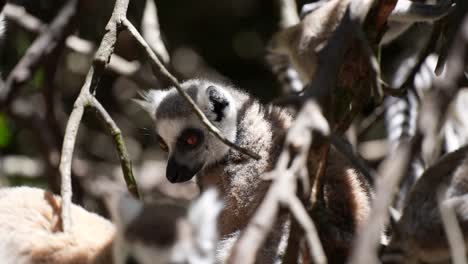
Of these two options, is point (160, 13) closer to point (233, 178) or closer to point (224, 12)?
point (224, 12)

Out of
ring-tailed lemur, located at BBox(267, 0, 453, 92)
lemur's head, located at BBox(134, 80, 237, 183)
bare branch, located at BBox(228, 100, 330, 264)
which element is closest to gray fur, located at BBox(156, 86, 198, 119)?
lemur's head, located at BBox(134, 80, 237, 183)

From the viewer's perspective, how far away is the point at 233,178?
14.1 ft

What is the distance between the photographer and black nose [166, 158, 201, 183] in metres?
4.48

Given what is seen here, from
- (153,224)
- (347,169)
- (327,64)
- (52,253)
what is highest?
(327,64)

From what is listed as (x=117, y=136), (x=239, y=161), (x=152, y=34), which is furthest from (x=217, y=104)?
(x=117, y=136)

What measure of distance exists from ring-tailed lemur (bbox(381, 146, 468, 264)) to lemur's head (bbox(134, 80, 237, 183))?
1.32 meters

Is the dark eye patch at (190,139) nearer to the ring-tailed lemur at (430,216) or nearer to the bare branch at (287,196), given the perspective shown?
the ring-tailed lemur at (430,216)

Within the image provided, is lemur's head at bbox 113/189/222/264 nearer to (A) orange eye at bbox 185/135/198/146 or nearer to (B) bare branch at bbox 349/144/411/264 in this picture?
(B) bare branch at bbox 349/144/411/264

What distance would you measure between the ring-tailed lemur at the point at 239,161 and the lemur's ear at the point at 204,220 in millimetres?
943

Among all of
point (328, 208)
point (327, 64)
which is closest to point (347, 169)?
point (328, 208)

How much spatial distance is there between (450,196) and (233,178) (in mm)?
1321

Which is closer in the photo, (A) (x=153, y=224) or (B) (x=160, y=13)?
(A) (x=153, y=224)

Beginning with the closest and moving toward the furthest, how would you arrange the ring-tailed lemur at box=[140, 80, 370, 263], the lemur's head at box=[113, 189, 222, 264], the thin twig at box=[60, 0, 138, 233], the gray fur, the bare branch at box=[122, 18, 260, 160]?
the lemur's head at box=[113, 189, 222, 264] → the thin twig at box=[60, 0, 138, 233] → the bare branch at box=[122, 18, 260, 160] → the ring-tailed lemur at box=[140, 80, 370, 263] → the gray fur

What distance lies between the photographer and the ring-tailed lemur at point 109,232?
265 cm
